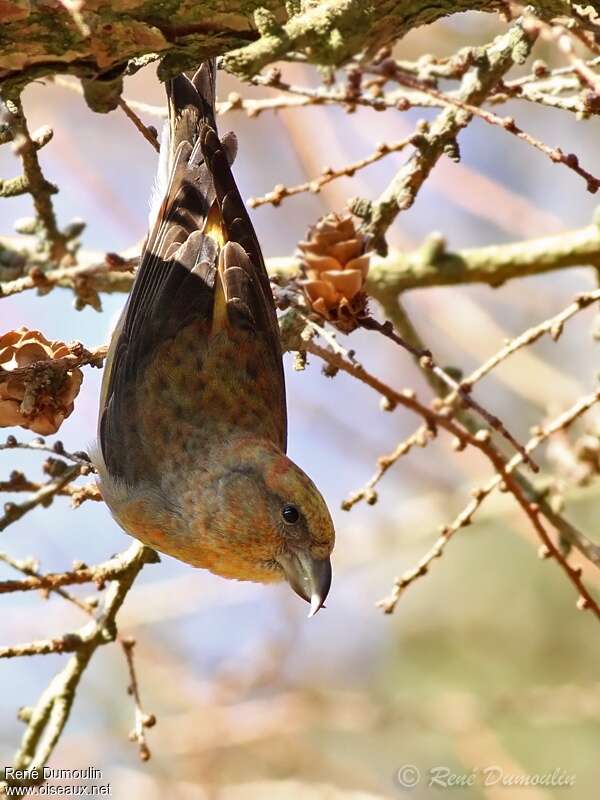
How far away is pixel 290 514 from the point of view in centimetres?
299

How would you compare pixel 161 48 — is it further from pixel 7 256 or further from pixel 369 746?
pixel 369 746

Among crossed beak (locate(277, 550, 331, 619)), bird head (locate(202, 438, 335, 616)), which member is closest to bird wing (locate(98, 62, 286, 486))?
bird head (locate(202, 438, 335, 616))

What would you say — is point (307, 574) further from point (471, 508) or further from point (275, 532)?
point (471, 508)

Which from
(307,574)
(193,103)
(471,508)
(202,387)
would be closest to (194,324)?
(202,387)

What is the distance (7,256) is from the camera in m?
3.89

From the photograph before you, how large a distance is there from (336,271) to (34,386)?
2.39 ft

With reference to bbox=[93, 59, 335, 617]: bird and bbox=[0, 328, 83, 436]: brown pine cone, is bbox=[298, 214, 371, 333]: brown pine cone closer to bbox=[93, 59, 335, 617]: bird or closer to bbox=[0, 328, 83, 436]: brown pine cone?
bbox=[0, 328, 83, 436]: brown pine cone

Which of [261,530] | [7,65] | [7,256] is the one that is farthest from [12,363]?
[7,256]

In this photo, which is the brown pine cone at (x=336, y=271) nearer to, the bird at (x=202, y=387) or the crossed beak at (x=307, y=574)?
the bird at (x=202, y=387)

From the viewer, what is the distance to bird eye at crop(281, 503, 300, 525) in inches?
117

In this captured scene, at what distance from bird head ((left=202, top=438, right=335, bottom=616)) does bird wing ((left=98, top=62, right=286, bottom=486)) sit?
1.09ft

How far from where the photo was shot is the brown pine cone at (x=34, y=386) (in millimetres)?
2340

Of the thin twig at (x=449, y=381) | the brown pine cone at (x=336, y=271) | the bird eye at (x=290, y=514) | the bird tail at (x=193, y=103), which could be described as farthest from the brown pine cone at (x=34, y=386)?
the bird tail at (x=193, y=103)

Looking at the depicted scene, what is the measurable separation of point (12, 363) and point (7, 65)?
67 centimetres
